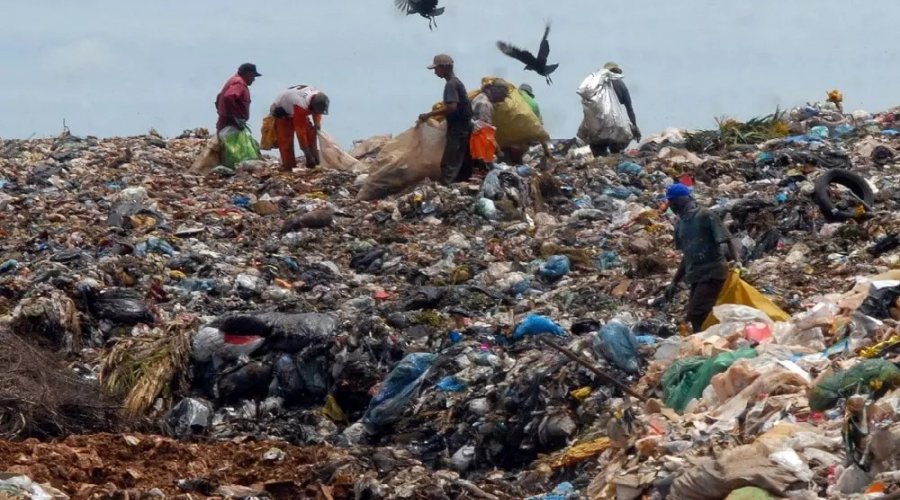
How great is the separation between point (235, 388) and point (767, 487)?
4935 millimetres

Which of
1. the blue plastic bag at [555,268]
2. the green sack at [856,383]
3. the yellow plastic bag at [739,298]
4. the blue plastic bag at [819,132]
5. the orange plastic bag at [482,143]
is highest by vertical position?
the blue plastic bag at [819,132]

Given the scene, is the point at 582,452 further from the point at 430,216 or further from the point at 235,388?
the point at 430,216

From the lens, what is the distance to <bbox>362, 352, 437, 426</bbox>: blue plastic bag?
32.5 feet

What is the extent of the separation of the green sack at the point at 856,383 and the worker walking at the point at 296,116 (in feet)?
32.5

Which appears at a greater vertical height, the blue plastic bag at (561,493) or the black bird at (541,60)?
the black bird at (541,60)

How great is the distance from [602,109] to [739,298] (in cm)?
749

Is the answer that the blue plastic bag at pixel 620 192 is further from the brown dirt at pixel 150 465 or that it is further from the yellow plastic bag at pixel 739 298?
the brown dirt at pixel 150 465

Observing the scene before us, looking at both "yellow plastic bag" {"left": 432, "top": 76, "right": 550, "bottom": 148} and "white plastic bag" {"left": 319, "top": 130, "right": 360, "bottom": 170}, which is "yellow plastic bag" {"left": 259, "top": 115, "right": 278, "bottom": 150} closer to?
"white plastic bag" {"left": 319, "top": 130, "right": 360, "bottom": 170}

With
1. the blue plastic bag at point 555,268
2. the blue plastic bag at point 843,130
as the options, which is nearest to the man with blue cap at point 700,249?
the blue plastic bag at point 555,268

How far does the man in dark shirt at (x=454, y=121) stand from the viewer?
15.0 metres

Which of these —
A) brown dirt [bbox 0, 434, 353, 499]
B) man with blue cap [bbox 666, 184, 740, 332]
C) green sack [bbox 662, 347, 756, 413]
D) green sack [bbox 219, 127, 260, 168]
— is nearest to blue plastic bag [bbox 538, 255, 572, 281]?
man with blue cap [bbox 666, 184, 740, 332]

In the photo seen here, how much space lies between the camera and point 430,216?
48.2ft

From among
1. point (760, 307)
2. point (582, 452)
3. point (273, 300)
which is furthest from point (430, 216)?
point (582, 452)

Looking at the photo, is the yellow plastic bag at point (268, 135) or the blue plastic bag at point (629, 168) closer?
the blue plastic bag at point (629, 168)
